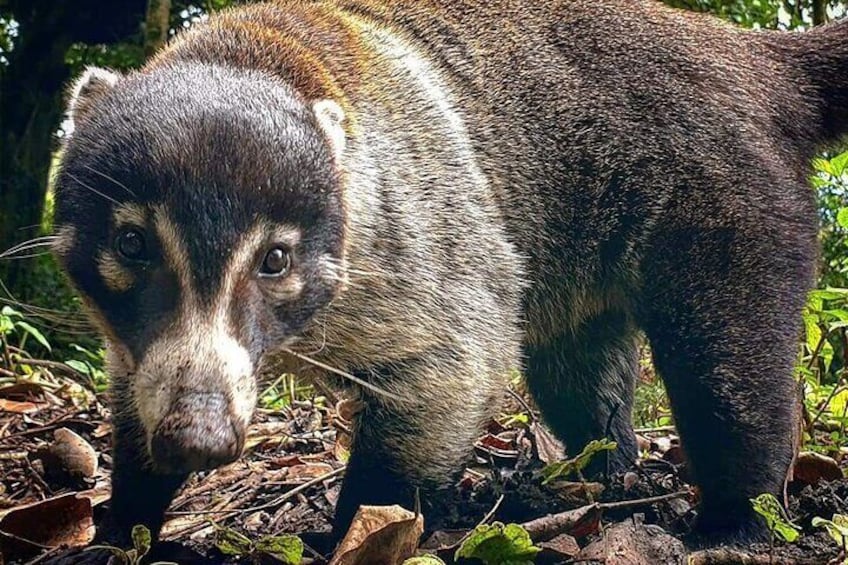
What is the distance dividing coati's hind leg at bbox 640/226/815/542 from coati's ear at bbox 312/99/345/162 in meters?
1.40

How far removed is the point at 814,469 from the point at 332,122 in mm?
2256

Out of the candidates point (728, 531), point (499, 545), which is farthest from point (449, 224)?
point (728, 531)

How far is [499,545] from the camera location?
9.65ft

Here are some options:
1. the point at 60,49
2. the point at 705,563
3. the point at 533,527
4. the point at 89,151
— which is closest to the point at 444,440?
the point at 533,527

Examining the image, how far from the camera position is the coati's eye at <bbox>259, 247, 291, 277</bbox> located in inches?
121

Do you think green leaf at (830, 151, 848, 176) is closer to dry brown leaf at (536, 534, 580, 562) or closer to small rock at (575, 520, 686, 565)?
small rock at (575, 520, 686, 565)

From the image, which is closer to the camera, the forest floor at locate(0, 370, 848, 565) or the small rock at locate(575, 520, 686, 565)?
the small rock at locate(575, 520, 686, 565)

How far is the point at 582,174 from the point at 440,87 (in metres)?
0.68

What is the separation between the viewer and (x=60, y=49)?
1348 cm

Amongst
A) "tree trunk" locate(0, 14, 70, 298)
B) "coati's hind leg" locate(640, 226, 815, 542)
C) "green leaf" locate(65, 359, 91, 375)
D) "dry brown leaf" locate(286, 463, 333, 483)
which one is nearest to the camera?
"coati's hind leg" locate(640, 226, 815, 542)

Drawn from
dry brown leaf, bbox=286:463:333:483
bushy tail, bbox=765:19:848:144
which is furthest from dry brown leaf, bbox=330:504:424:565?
bushy tail, bbox=765:19:848:144

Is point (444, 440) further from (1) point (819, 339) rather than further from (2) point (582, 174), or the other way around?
(1) point (819, 339)

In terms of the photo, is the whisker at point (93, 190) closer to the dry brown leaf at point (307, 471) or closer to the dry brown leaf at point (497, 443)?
the dry brown leaf at point (307, 471)

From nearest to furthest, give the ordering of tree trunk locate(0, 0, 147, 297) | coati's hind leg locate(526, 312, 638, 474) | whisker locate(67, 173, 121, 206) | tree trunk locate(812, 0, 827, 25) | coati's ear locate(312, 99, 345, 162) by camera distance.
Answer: whisker locate(67, 173, 121, 206) → coati's ear locate(312, 99, 345, 162) → coati's hind leg locate(526, 312, 638, 474) → tree trunk locate(812, 0, 827, 25) → tree trunk locate(0, 0, 147, 297)
